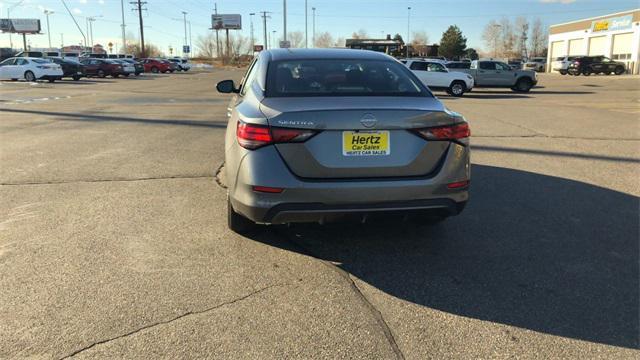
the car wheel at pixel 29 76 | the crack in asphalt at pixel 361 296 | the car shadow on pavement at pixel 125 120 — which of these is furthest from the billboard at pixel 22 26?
the crack in asphalt at pixel 361 296

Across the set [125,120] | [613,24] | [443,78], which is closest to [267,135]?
[125,120]

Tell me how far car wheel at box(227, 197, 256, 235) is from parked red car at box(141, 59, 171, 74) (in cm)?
5730

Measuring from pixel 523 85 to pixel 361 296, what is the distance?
90.9ft

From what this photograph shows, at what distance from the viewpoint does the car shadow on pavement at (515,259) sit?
3.38 meters

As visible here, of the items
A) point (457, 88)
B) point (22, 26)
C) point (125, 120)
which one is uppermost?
point (22, 26)

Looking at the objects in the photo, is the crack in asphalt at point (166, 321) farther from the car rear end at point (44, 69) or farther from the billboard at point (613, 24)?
the billboard at point (613, 24)

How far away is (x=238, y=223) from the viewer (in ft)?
15.2

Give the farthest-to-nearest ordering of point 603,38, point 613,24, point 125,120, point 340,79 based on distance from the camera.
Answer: point 603,38 → point 613,24 → point 125,120 → point 340,79

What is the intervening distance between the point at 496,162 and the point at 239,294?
5.61 metres

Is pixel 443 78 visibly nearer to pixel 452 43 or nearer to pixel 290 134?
pixel 290 134

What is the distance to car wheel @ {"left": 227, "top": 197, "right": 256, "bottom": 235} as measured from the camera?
15.0ft

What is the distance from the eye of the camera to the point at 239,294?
359cm

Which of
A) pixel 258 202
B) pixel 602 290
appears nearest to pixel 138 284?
pixel 258 202

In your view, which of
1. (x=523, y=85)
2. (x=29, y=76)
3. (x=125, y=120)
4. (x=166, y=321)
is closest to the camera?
(x=166, y=321)
